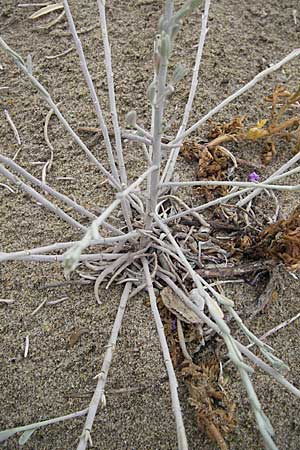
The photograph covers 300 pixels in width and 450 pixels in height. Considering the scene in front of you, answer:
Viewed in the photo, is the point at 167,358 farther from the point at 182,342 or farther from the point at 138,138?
the point at 138,138

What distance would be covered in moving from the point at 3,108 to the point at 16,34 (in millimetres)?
304

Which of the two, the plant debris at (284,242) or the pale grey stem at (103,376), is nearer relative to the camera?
the pale grey stem at (103,376)

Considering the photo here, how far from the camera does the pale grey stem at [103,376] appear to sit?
2.48 ft

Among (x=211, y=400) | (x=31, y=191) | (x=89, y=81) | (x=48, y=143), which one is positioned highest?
(x=89, y=81)

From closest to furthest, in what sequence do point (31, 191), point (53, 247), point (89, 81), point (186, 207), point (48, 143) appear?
1. point (53, 247)
2. point (31, 191)
3. point (89, 81)
4. point (186, 207)
5. point (48, 143)

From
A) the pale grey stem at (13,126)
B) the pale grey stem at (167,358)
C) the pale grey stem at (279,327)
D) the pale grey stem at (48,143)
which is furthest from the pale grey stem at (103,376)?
the pale grey stem at (13,126)

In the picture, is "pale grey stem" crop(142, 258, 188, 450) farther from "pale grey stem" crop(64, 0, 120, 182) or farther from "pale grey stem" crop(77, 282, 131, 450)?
"pale grey stem" crop(64, 0, 120, 182)

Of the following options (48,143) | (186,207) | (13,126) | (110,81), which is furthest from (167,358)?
(13,126)

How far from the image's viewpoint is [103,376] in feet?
2.80

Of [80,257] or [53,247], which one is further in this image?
[80,257]

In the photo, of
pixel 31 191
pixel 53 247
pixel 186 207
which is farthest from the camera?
pixel 186 207

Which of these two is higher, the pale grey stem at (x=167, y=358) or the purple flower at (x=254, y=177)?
the purple flower at (x=254, y=177)

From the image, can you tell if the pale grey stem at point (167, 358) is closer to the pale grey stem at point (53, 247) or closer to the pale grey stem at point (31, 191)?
the pale grey stem at point (53, 247)

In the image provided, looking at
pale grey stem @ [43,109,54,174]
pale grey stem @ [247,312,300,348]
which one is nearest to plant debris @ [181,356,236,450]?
pale grey stem @ [247,312,300,348]
